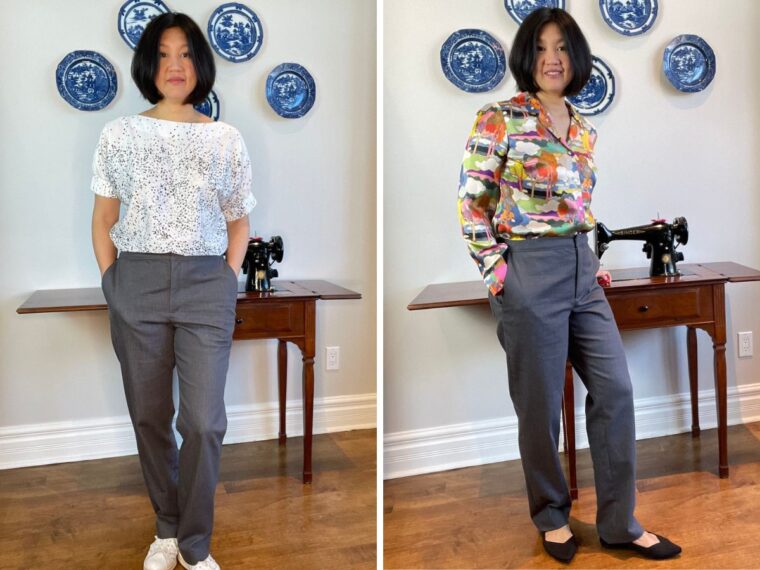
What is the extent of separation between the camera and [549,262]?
183cm

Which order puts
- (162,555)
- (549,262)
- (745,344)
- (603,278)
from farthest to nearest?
(745,344)
(603,278)
(162,555)
(549,262)

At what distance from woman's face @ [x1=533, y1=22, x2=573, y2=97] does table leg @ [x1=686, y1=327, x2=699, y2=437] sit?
1009 millimetres

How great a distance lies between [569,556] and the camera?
194 cm

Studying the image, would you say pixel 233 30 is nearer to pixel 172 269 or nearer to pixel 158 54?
pixel 158 54

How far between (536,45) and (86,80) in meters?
1.29

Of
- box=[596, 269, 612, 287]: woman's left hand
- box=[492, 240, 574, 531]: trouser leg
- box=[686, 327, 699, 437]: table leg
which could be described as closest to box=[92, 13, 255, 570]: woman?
box=[492, 240, 574, 531]: trouser leg

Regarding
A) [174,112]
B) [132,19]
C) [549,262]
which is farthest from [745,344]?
[132,19]

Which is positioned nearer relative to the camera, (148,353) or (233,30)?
(148,353)

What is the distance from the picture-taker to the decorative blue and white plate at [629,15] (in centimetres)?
216

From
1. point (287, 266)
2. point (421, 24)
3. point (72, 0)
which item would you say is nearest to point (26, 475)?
point (287, 266)

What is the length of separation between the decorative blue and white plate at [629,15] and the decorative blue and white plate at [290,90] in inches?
35.9

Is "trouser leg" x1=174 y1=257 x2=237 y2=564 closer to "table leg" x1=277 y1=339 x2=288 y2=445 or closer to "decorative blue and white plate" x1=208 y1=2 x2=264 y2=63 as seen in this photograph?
"table leg" x1=277 y1=339 x2=288 y2=445

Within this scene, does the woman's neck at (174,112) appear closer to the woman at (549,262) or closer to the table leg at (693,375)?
the woman at (549,262)

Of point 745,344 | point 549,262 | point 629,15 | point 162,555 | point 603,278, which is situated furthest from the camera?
point 745,344
